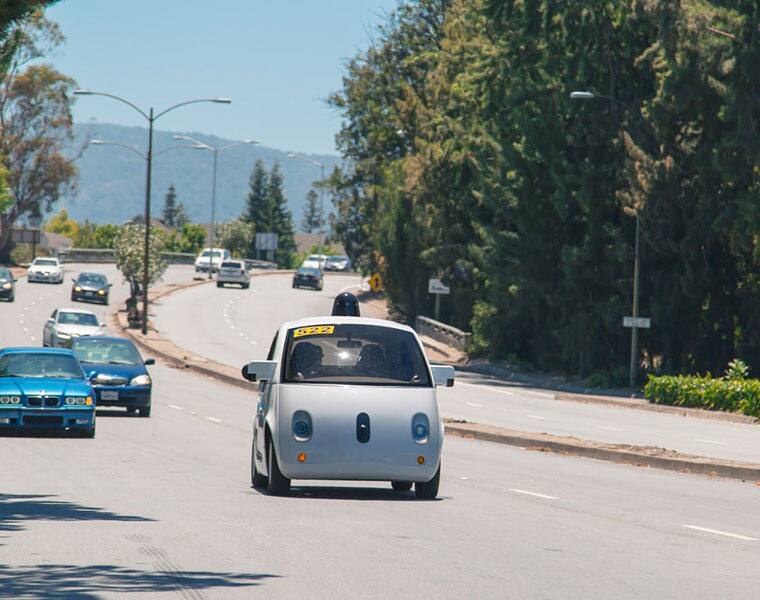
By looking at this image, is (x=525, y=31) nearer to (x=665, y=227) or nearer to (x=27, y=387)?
(x=665, y=227)

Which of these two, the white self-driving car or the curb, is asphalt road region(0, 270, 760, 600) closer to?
the white self-driving car

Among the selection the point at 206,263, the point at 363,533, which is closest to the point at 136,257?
the point at 206,263

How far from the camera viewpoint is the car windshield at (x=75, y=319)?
2020 inches

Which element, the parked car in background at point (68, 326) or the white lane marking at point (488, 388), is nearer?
the white lane marking at point (488, 388)

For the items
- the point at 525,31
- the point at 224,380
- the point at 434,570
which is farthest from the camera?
the point at 525,31

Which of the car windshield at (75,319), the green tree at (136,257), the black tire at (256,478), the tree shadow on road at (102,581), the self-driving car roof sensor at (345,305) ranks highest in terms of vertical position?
the green tree at (136,257)

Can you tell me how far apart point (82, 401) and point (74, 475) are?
20.6 feet

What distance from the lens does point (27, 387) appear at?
79.2ft

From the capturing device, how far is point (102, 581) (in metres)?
9.98

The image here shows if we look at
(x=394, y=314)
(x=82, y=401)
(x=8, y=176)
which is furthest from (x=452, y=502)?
(x=8, y=176)

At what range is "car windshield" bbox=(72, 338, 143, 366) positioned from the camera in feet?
104

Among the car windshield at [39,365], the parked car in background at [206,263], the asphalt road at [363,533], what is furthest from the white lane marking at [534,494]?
the parked car in background at [206,263]

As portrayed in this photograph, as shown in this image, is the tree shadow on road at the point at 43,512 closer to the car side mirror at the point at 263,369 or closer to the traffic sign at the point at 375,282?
the car side mirror at the point at 263,369

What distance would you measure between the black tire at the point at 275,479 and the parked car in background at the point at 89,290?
6815cm
